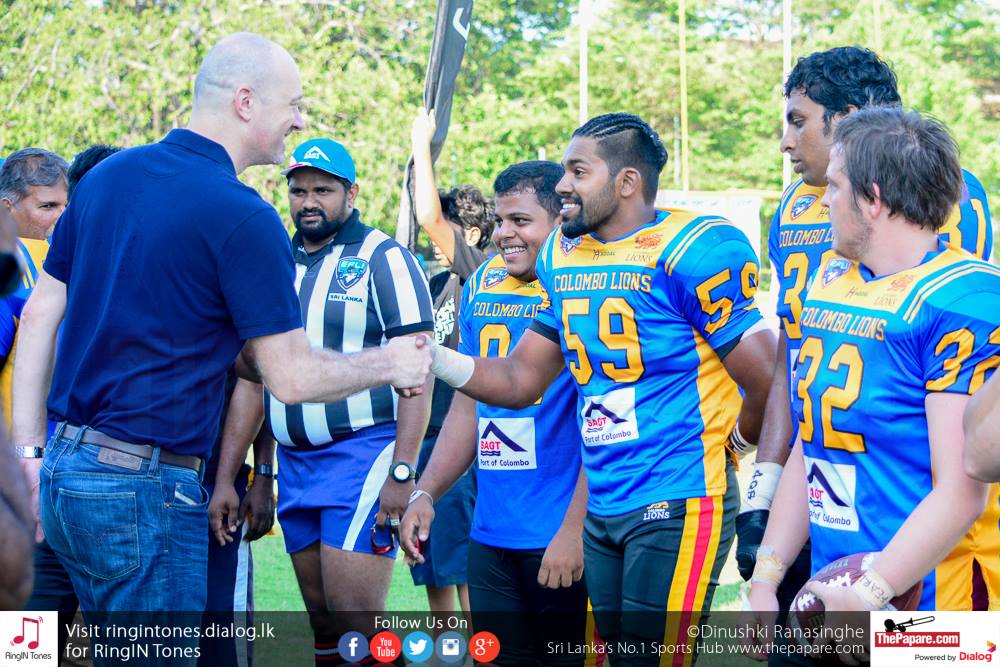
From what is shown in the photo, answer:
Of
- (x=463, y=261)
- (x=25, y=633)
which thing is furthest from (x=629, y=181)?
(x=463, y=261)

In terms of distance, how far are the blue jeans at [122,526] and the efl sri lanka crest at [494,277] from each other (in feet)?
5.88

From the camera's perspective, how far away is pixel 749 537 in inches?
141

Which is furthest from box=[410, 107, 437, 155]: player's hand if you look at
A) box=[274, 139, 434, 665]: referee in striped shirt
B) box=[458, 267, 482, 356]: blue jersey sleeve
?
box=[458, 267, 482, 356]: blue jersey sleeve

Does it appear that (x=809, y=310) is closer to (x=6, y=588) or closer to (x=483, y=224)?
(x=6, y=588)

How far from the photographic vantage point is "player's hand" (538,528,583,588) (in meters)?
4.30

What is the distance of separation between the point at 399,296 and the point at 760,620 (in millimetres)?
2424

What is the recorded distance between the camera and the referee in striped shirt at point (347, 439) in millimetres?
4992

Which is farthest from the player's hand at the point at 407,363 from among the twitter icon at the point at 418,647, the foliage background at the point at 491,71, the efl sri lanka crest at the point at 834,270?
the foliage background at the point at 491,71

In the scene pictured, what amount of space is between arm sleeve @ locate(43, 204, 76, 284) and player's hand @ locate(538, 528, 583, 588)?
193cm

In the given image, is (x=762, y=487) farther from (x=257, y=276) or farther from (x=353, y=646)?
(x=353, y=646)

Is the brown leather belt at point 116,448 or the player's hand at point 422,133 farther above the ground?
→ the player's hand at point 422,133

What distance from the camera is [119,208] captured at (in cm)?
356

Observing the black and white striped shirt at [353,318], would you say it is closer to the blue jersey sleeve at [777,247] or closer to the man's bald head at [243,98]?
the man's bald head at [243,98]

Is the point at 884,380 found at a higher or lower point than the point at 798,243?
lower
